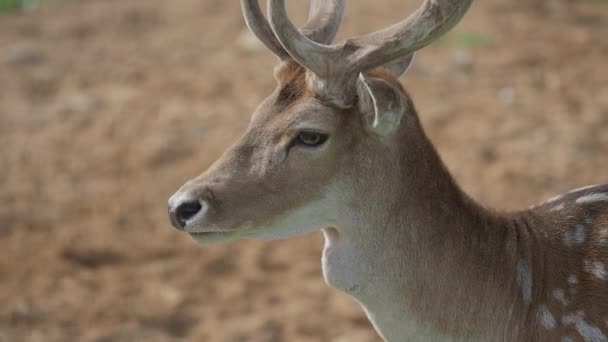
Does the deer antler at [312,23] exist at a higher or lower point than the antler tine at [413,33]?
lower

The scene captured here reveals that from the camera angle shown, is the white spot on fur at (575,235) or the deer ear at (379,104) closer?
the deer ear at (379,104)

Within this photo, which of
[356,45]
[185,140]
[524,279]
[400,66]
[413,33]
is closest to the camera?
[413,33]

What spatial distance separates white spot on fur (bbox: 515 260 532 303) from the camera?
3887 millimetres

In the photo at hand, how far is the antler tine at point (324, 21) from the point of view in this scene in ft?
13.7

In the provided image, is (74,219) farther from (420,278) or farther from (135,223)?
(420,278)

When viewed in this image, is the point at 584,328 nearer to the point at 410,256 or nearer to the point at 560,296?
the point at 560,296

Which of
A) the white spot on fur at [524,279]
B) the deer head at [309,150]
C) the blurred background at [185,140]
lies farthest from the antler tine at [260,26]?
the blurred background at [185,140]

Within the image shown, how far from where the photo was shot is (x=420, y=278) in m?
3.82

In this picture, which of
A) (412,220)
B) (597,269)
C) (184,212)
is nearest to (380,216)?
(412,220)

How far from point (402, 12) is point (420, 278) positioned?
21.7ft

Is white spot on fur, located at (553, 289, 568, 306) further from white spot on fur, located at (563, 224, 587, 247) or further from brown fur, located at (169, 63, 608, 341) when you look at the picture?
white spot on fur, located at (563, 224, 587, 247)

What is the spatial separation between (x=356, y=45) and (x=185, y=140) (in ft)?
16.1

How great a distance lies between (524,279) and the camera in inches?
154

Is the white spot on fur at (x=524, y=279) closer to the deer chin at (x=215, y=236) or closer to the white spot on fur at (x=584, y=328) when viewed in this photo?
the white spot on fur at (x=584, y=328)
